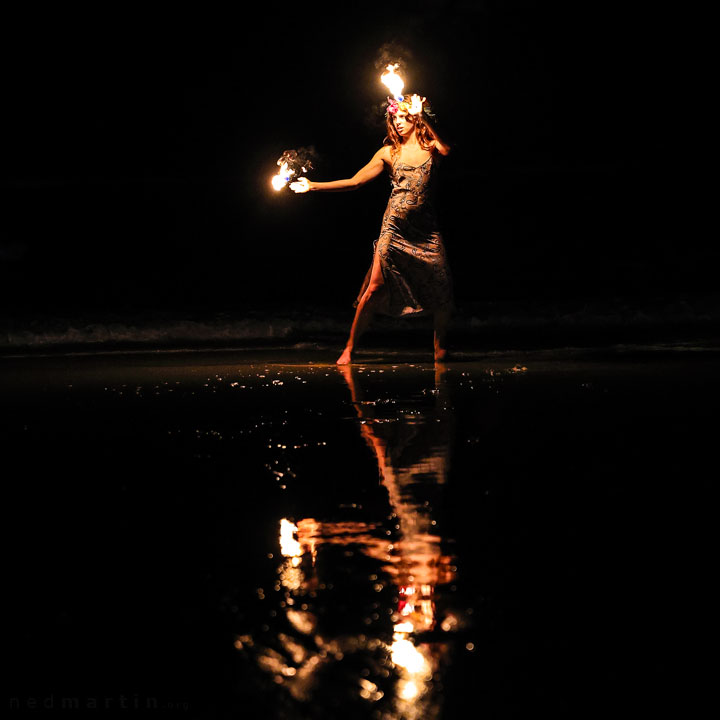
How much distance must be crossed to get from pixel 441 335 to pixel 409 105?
1979 millimetres

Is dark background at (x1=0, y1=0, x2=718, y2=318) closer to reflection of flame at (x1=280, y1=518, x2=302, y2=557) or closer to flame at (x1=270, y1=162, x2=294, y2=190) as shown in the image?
flame at (x1=270, y1=162, x2=294, y2=190)

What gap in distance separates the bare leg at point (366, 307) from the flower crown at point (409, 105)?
1.27 meters

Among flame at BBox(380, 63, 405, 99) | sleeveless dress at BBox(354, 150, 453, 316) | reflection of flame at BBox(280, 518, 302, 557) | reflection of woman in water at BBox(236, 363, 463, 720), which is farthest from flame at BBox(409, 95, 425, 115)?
reflection of flame at BBox(280, 518, 302, 557)

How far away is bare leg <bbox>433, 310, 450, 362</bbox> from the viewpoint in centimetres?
1070

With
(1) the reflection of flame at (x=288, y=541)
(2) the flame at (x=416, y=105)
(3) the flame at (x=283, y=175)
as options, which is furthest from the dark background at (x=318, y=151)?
(1) the reflection of flame at (x=288, y=541)

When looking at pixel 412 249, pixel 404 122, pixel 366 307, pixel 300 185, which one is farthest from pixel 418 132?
pixel 366 307

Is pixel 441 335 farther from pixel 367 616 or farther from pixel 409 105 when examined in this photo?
pixel 367 616

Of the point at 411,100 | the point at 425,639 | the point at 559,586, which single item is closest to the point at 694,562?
the point at 559,586

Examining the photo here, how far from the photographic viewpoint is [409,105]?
10328mm

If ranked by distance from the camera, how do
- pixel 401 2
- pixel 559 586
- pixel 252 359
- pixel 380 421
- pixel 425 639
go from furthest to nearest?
pixel 401 2
pixel 252 359
pixel 380 421
pixel 559 586
pixel 425 639

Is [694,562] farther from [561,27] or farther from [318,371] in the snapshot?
[561,27]

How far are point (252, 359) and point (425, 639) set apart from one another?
8639 millimetres

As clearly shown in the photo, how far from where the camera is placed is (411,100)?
10.3 metres

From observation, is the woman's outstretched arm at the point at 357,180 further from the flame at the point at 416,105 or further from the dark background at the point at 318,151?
the dark background at the point at 318,151
